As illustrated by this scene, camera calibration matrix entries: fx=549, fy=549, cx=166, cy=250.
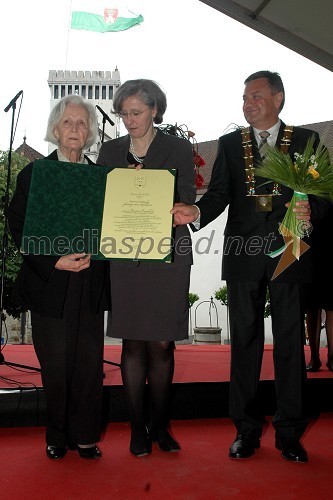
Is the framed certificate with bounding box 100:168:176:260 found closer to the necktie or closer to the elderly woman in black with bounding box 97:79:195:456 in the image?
the elderly woman in black with bounding box 97:79:195:456

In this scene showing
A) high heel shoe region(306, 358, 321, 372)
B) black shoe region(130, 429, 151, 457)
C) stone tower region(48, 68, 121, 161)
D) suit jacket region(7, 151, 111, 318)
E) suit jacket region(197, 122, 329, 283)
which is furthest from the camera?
stone tower region(48, 68, 121, 161)

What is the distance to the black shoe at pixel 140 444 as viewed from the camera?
228cm

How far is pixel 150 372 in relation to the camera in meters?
2.39

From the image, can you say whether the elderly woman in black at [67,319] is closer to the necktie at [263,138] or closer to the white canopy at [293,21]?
the necktie at [263,138]

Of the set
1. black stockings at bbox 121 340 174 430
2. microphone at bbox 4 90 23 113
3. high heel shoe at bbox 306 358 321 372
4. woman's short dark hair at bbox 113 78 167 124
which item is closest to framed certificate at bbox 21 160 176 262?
woman's short dark hair at bbox 113 78 167 124

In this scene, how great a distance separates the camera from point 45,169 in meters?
2.10

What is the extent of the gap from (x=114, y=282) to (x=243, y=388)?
73cm

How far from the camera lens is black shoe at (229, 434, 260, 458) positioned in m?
2.26

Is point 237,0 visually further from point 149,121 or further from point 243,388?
point 243,388

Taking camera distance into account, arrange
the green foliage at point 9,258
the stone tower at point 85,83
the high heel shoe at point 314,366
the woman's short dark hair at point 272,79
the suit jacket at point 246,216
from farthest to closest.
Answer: the stone tower at point 85,83 → the green foliage at point 9,258 → the high heel shoe at point 314,366 → the woman's short dark hair at point 272,79 → the suit jacket at point 246,216

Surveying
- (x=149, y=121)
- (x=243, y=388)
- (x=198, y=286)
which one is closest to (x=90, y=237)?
(x=149, y=121)

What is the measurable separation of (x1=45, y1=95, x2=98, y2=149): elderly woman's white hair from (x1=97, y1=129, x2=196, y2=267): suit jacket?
145 millimetres

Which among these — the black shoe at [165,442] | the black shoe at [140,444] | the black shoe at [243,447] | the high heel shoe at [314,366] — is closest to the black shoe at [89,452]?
the black shoe at [140,444]

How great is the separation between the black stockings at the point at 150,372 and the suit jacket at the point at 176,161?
36cm
